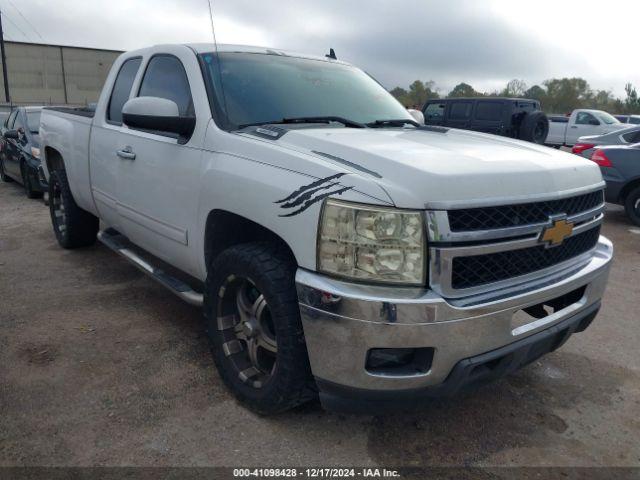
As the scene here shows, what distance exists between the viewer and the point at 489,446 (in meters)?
2.61

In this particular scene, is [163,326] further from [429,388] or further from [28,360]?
[429,388]

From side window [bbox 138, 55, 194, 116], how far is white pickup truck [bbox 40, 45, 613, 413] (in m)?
0.02

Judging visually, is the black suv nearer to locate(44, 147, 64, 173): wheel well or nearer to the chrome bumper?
locate(44, 147, 64, 173): wheel well

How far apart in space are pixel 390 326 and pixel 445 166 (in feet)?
2.38

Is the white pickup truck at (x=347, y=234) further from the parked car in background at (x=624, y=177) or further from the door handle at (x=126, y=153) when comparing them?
the parked car in background at (x=624, y=177)

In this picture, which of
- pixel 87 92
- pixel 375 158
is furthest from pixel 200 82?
pixel 87 92

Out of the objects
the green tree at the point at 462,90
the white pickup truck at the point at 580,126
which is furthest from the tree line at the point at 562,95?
the white pickup truck at the point at 580,126

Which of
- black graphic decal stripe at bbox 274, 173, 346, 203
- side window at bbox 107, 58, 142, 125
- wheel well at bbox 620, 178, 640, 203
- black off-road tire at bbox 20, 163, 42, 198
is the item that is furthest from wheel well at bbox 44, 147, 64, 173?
wheel well at bbox 620, 178, 640, 203

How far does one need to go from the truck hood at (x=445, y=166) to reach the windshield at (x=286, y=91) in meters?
0.38

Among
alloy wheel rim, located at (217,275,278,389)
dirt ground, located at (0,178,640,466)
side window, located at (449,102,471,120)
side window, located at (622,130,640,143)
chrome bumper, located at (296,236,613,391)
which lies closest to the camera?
chrome bumper, located at (296,236,613,391)

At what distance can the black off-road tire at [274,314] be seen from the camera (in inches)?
93.8

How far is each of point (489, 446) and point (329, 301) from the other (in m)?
1.19

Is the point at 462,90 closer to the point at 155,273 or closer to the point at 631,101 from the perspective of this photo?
the point at 631,101

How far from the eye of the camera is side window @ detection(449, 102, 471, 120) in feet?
51.1
